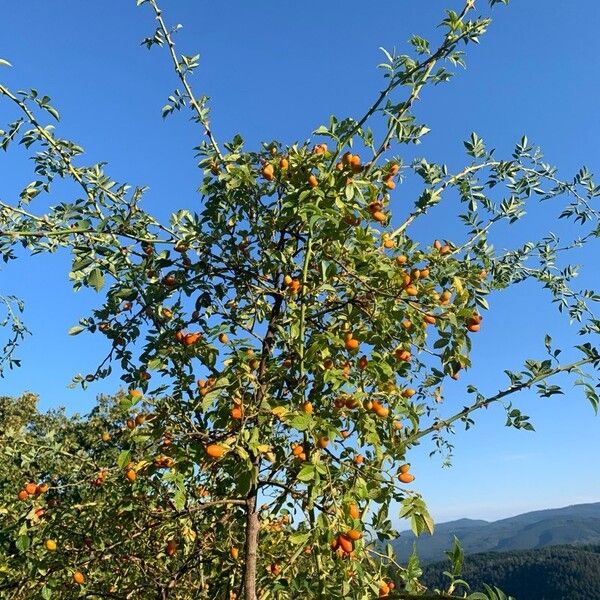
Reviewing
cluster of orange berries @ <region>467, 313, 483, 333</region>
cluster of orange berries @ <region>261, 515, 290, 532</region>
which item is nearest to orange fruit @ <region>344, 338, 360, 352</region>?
cluster of orange berries @ <region>467, 313, 483, 333</region>

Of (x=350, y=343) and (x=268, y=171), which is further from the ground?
(x=268, y=171)

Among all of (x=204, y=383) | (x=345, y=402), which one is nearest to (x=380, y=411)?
(x=345, y=402)

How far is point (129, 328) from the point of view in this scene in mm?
2633

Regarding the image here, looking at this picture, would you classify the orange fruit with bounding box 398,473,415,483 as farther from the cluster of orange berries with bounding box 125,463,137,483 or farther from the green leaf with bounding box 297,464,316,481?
the cluster of orange berries with bounding box 125,463,137,483

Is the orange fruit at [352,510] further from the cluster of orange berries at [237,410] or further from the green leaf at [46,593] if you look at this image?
the green leaf at [46,593]

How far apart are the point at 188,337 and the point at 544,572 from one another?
5823 inches

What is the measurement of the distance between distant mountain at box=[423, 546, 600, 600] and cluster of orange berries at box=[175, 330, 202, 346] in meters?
123

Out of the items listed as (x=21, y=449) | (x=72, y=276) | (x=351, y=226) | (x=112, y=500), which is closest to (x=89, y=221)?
(x=72, y=276)

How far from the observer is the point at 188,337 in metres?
2.35

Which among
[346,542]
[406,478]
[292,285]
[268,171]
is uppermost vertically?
[268,171]

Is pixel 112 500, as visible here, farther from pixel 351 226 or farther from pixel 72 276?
pixel 351 226

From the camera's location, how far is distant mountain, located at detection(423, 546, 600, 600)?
11456 centimetres

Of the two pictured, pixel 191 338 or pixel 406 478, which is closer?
pixel 406 478

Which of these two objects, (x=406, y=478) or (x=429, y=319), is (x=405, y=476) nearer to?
(x=406, y=478)
